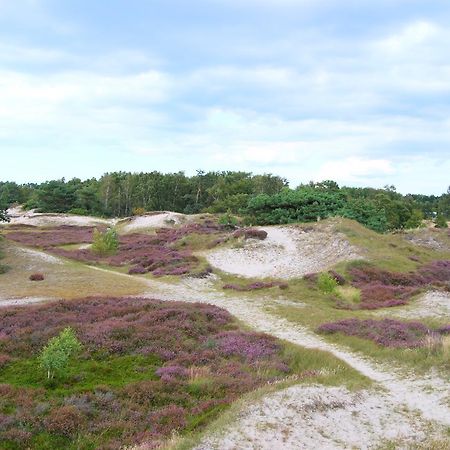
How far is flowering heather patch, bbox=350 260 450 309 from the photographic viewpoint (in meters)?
33.3

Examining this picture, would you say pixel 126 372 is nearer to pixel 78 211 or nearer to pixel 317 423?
pixel 317 423

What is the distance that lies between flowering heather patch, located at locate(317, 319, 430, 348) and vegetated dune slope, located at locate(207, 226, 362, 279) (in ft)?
55.1

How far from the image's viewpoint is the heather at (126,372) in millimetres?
13750

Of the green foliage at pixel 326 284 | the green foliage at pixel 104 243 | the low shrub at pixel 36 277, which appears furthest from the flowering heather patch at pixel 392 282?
the green foliage at pixel 104 243

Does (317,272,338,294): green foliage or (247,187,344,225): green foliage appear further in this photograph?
(247,187,344,225): green foliage

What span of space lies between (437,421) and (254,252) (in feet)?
120

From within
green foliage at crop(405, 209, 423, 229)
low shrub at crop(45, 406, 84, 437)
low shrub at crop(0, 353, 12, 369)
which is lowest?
low shrub at crop(45, 406, 84, 437)

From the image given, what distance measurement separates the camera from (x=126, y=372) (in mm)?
17844

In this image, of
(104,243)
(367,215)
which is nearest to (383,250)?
(104,243)

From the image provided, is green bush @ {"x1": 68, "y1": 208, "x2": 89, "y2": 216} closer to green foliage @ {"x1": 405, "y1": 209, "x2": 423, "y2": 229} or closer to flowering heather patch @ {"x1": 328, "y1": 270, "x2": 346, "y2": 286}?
green foliage @ {"x1": 405, "y1": 209, "x2": 423, "y2": 229}

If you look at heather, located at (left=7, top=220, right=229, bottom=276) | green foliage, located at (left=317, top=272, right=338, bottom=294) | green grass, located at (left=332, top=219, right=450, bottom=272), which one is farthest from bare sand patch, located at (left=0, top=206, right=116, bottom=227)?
green foliage, located at (left=317, top=272, right=338, bottom=294)

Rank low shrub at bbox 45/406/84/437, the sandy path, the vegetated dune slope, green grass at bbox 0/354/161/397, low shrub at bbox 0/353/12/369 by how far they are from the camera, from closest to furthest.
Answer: low shrub at bbox 45/406/84/437 < the sandy path < green grass at bbox 0/354/161/397 < low shrub at bbox 0/353/12/369 < the vegetated dune slope

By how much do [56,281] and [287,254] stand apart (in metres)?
24.4

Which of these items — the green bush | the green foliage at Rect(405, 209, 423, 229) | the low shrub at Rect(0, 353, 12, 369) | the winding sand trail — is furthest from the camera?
the green bush
